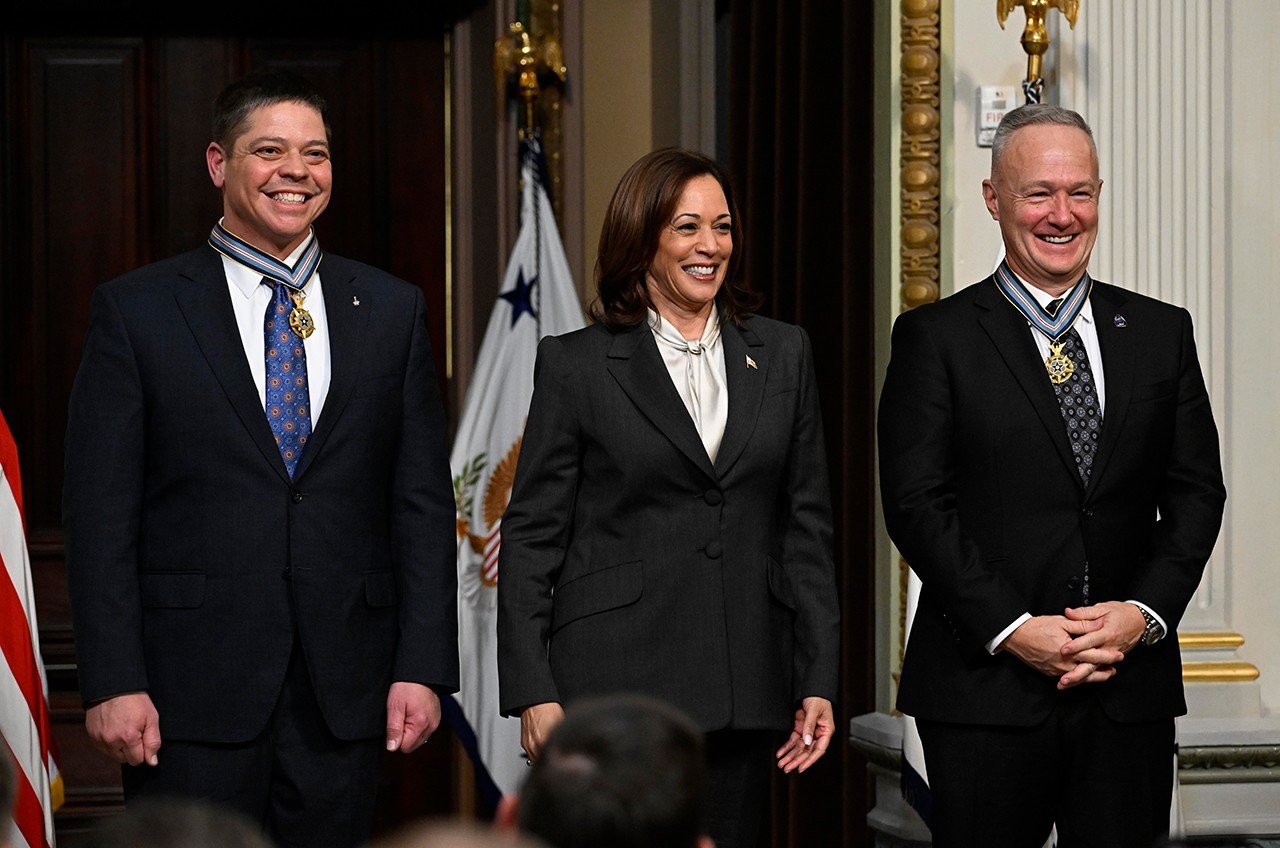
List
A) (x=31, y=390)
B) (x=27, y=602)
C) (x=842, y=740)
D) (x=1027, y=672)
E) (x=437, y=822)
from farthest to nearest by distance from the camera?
(x=31, y=390), (x=842, y=740), (x=27, y=602), (x=1027, y=672), (x=437, y=822)

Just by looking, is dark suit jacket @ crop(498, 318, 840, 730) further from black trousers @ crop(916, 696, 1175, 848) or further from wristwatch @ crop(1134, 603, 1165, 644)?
wristwatch @ crop(1134, 603, 1165, 644)

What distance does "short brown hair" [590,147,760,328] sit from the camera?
2.74 metres

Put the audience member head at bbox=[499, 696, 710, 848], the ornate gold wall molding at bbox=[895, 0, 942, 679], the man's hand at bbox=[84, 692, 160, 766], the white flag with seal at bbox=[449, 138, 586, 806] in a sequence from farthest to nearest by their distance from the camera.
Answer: the white flag with seal at bbox=[449, 138, 586, 806]
the ornate gold wall molding at bbox=[895, 0, 942, 679]
the man's hand at bbox=[84, 692, 160, 766]
the audience member head at bbox=[499, 696, 710, 848]

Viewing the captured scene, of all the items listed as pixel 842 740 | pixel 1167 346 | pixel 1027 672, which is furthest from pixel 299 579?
pixel 842 740

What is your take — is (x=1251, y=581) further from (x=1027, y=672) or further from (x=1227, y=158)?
(x=1027, y=672)

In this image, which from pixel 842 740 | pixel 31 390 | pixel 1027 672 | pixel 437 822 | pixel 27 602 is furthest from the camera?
pixel 31 390

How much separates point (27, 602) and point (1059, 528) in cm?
173

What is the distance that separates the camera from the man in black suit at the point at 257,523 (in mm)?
2635

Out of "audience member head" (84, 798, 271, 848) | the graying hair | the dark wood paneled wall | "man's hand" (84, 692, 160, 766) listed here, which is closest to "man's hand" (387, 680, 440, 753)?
"man's hand" (84, 692, 160, 766)

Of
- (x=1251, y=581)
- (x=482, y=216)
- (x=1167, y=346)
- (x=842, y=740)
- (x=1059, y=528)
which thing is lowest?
(x=842, y=740)

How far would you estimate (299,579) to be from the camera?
270 cm

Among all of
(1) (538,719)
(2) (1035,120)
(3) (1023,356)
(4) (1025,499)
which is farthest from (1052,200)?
(1) (538,719)

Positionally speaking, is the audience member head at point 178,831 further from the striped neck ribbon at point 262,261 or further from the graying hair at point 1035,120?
the graying hair at point 1035,120

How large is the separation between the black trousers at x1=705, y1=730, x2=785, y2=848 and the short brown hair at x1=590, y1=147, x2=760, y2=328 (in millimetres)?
691
